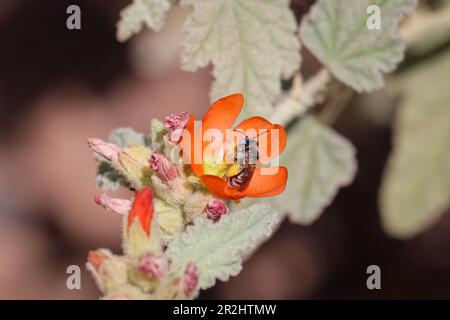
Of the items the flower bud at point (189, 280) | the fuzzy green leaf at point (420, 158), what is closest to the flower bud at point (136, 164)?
the flower bud at point (189, 280)

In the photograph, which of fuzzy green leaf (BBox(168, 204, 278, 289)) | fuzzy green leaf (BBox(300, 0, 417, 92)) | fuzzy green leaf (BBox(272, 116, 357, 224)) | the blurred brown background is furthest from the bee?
the blurred brown background

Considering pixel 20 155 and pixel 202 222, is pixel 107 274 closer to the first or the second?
pixel 202 222

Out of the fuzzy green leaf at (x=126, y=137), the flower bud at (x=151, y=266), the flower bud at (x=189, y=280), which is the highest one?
the fuzzy green leaf at (x=126, y=137)

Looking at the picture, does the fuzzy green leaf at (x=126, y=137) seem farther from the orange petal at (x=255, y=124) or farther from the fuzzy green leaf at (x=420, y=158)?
the fuzzy green leaf at (x=420, y=158)

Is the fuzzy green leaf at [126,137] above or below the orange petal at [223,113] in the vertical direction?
above

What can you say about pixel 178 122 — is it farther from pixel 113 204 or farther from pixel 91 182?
pixel 91 182
